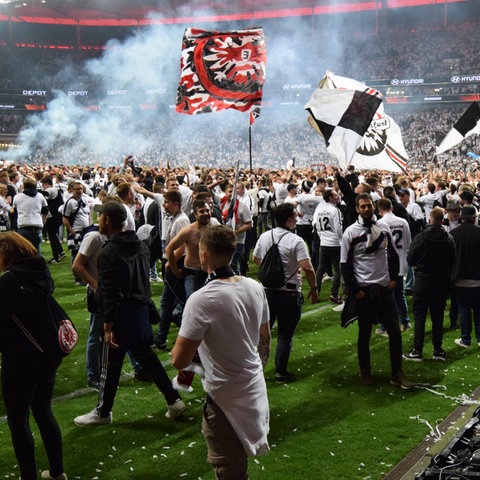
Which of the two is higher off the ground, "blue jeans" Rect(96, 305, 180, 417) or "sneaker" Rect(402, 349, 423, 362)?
"blue jeans" Rect(96, 305, 180, 417)

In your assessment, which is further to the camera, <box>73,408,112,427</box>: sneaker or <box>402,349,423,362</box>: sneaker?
<box>402,349,423,362</box>: sneaker

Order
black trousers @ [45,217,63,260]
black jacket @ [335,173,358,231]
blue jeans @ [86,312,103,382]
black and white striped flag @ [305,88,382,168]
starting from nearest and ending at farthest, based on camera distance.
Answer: blue jeans @ [86,312,103,382]
black jacket @ [335,173,358,231]
black and white striped flag @ [305,88,382,168]
black trousers @ [45,217,63,260]

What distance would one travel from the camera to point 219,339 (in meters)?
3.57

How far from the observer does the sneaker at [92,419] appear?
5.75m

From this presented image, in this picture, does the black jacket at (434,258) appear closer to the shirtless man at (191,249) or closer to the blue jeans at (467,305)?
the blue jeans at (467,305)

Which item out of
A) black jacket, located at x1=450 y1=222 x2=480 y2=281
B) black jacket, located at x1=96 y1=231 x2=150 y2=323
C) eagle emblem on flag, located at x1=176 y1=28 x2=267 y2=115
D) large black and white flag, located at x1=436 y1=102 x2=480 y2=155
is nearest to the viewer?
black jacket, located at x1=96 y1=231 x2=150 y2=323

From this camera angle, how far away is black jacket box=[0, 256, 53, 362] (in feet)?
13.7

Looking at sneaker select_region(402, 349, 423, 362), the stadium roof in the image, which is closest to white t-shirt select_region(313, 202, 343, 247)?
sneaker select_region(402, 349, 423, 362)

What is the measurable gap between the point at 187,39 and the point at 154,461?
10.2 m

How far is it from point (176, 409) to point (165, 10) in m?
57.3

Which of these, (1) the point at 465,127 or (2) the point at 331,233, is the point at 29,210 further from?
(1) the point at 465,127

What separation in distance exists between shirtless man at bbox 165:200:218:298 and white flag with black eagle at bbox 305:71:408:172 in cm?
280

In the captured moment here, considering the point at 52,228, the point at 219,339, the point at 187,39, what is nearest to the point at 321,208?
the point at 187,39

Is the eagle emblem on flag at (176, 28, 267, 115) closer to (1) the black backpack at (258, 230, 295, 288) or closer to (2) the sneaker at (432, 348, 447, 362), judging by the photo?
(1) the black backpack at (258, 230, 295, 288)
